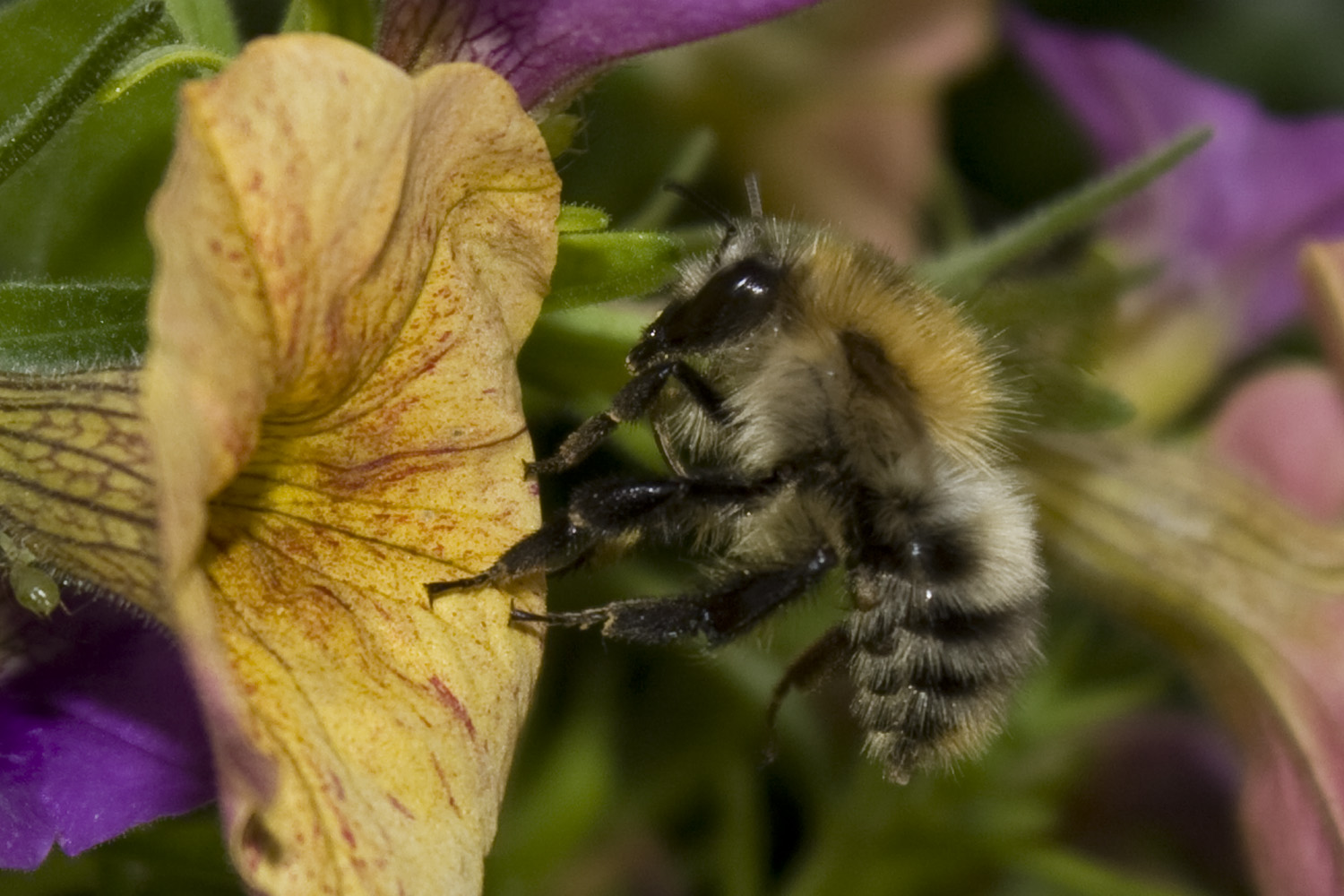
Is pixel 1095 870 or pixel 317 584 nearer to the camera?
pixel 317 584

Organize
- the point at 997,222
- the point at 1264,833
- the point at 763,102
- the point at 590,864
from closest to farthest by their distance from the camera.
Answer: the point at 1264,833 → the point at 590,864 → the point at 763,102 → the point at 997,222

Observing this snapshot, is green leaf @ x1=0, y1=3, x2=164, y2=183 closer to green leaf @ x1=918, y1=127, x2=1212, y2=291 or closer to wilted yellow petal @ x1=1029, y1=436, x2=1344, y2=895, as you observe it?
green leaf @ x1=918, y1=127, x2=1212, y2=291

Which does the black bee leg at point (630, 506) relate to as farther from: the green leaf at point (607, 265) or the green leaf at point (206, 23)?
the green leaf at point (206, 23)

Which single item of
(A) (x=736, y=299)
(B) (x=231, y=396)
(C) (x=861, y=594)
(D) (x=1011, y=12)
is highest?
(B) (x=231, y=396)

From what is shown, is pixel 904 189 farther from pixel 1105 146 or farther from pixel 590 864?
pixel 590 864

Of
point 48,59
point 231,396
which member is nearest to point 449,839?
point 231,396

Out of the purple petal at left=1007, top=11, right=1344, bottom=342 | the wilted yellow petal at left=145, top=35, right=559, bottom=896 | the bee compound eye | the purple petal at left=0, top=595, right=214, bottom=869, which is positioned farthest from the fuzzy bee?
the purple petal at left=1007, top=11, right=1344, bottom=342

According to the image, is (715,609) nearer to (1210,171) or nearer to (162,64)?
(162,64)
